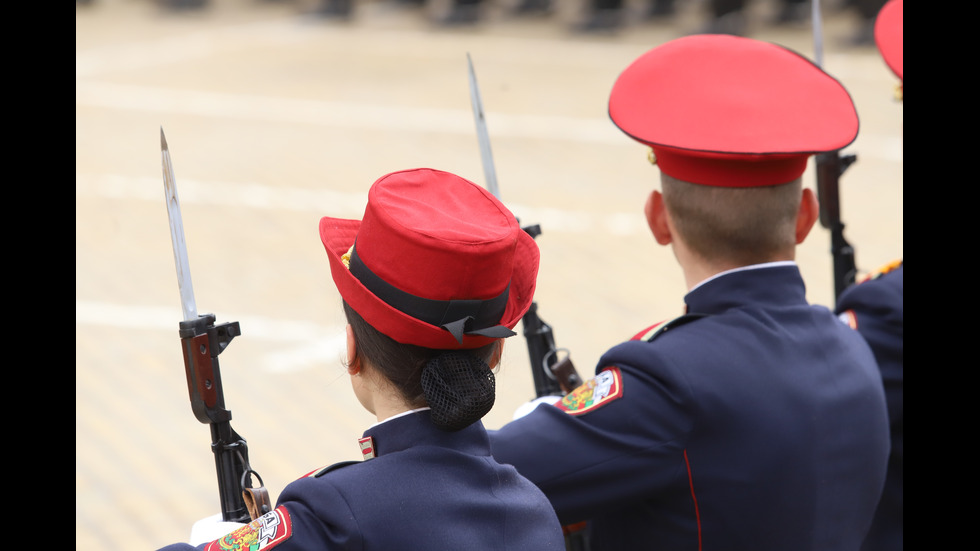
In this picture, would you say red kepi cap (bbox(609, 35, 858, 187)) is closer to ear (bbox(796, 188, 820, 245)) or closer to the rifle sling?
ear (bbox(796, 188, 820, 245))

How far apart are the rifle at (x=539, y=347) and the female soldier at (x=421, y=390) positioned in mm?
994

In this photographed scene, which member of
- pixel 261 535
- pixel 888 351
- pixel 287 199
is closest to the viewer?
pixel 261 535

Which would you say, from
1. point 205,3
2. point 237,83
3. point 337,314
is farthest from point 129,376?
point 205,3

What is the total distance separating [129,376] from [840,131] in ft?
15.1

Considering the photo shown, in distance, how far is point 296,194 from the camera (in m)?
8.73

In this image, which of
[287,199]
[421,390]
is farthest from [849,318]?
[287,199]

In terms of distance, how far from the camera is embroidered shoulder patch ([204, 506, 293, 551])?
174 centimetres

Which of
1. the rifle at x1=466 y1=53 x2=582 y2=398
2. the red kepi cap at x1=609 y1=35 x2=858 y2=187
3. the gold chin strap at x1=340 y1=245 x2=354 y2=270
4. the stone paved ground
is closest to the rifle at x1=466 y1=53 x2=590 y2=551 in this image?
the rifle at x1=466 y1=53 x2=582 y2=398

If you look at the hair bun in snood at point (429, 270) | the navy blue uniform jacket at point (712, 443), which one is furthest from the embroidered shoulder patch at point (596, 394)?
the hair bun in snood at point (429, 270)

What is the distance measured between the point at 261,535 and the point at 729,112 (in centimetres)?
118

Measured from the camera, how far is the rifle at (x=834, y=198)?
3609 mm

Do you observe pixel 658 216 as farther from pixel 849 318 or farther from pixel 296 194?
pixel 296 194

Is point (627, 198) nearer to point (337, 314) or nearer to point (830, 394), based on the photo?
point (337, 314)

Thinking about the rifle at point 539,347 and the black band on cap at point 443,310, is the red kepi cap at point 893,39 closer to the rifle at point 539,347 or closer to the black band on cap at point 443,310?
the rifle at point 539,347
